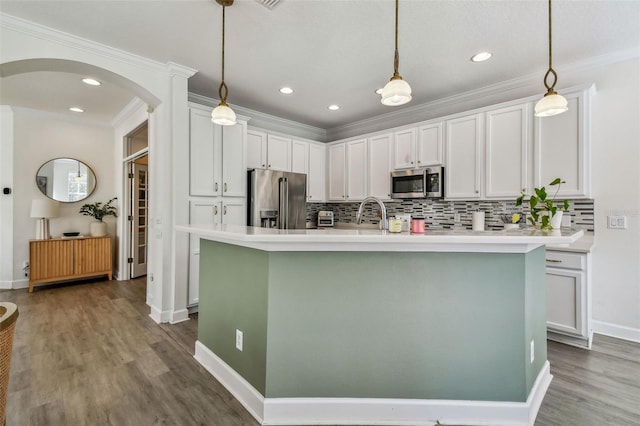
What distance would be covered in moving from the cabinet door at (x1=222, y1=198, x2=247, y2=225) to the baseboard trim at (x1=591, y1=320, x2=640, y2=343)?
392 centimetres

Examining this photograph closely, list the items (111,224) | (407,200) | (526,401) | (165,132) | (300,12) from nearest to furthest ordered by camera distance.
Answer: (526,401) < (300,12) < (165,132) < (407,200) < (111,224)

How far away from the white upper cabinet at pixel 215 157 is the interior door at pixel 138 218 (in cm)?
248

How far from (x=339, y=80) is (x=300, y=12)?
1223 millimetres

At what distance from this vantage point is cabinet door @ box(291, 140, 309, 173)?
15.4 feet

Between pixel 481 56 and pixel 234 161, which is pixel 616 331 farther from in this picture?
pixel 234 161

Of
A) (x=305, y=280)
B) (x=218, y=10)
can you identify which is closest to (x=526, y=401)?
(x=305, y=280)

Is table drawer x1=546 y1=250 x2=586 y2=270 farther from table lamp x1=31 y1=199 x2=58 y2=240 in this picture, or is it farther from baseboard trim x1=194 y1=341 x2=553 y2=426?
table lamp x1=31 y1=199 x2=58 y2=240

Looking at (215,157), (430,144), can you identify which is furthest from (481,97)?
(215,157)

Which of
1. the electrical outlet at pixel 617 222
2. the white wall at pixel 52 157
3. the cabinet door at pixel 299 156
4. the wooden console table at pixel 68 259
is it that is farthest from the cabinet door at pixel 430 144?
the white wall at pixel 52 157

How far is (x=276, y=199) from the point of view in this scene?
407 cm

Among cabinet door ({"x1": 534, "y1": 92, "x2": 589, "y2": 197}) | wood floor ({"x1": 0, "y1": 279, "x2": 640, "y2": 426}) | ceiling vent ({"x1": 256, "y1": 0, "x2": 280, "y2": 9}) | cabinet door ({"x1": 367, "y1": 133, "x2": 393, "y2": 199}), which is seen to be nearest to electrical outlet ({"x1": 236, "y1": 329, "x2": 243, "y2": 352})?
wood floor ({"x1": 0, "y1": 279, "x2": 640, "y2": 426})

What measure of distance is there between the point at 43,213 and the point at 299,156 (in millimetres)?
3911

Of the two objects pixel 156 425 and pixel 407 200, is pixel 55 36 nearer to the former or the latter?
pixel 156 425

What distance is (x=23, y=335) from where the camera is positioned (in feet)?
9.21
